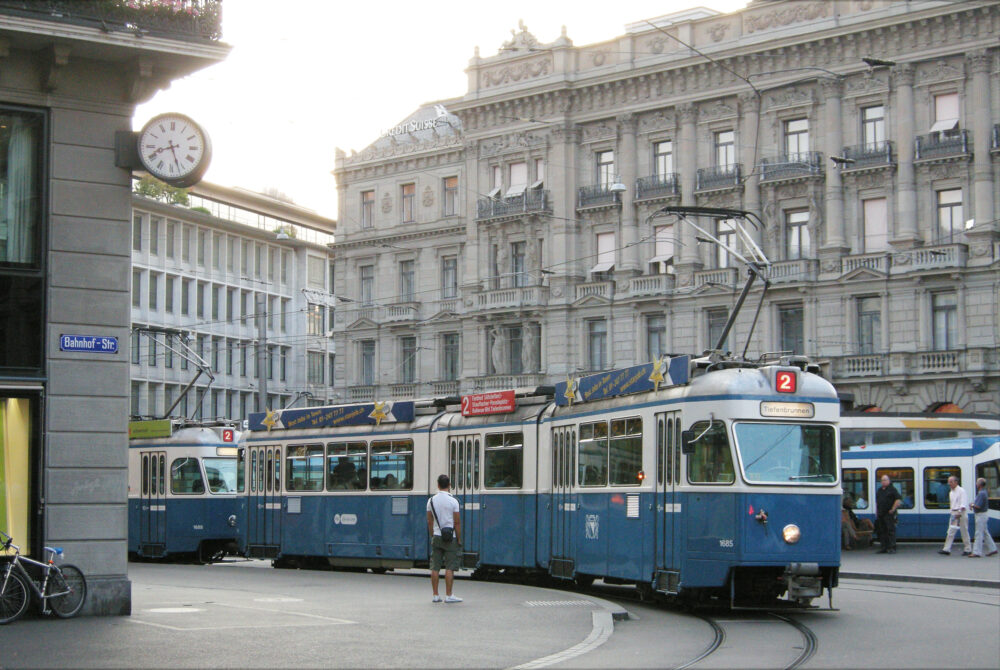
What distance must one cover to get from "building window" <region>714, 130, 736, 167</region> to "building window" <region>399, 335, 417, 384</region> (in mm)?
16360

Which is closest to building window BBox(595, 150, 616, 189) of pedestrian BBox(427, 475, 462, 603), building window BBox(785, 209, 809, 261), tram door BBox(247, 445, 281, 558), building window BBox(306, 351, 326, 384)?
building window BBox(785, 209, 809, 261)

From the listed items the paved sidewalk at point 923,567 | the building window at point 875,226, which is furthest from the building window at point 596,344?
the paved sidewalk at point 923,567

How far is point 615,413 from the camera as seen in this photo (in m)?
19.6

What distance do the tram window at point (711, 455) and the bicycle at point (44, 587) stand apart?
22.9 ft

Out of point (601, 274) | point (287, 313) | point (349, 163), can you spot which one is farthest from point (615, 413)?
point (287, 313)

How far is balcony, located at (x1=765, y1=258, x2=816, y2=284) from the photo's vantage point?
167ft

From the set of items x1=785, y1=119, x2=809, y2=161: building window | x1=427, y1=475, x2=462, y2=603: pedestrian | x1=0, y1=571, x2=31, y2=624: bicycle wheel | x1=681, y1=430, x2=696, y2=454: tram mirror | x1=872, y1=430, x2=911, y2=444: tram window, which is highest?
x1=785, y1=119, x2=809, y2=161: building window

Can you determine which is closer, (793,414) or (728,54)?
(793,414)

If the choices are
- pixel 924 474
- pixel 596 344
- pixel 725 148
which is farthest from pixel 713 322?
pixel 924 474

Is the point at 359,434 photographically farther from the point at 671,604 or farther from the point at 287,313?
the point at 287,313

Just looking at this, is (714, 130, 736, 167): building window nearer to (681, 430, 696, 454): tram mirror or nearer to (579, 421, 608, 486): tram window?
(579, 421, 608, 486): tram window

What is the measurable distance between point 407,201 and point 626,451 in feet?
156

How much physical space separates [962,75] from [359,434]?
2881cm

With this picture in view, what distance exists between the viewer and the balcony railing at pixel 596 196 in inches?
2222
